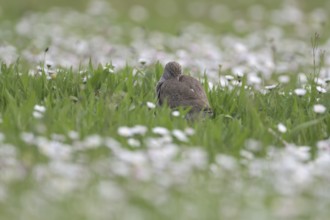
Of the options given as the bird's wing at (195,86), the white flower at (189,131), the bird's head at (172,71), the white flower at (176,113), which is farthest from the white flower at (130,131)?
the bird's head at (172,71)

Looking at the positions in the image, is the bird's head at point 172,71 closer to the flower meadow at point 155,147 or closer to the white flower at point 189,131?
the flower meadow at point 155,147

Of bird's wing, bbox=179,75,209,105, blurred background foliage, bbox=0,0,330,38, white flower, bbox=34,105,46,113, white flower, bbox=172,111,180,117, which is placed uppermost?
blurred background foliage, bbox=0,0,330,38

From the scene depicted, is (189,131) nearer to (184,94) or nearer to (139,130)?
(139,130)

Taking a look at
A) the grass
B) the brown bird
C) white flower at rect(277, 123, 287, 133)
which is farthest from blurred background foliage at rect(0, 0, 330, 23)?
white flower at rect(277, 123, 287, 133)

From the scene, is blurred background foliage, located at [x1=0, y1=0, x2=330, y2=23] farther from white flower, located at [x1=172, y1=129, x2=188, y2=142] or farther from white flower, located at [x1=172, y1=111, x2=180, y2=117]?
white flower, located at [x1=172, y1=129, x2=188, y2=142]

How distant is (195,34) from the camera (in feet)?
49.2

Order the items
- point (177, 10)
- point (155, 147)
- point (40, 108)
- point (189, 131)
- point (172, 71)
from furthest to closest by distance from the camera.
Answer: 1. point (177, 10)
2. point (172, 71)
3. point (40, 108)
4. point (189, 131)
5. point (155, 147)

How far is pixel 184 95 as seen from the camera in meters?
7.05

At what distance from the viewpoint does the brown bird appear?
22.8 feet

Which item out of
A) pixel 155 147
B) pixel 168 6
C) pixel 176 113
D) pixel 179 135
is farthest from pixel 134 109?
pixel 168 6

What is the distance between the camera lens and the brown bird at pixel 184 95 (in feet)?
22.8

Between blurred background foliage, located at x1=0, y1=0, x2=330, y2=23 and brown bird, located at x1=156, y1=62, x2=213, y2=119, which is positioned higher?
blurred background foliage, located at x1=0, y1=0, x2=330, y2=23

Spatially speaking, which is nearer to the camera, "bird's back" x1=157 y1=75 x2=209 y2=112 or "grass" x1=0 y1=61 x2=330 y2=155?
"grass" x1=0 y1=61 x2=330 y2=155

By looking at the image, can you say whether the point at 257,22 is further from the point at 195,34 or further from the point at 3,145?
the point at 3,145
